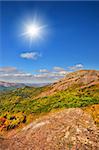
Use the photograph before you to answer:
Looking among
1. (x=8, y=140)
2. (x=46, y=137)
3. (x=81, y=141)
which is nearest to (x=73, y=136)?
(x=81, y=141)

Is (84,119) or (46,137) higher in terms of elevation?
(84,119)

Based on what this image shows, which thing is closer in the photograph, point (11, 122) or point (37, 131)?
point (37, 131)

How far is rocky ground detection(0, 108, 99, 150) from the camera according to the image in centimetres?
2167

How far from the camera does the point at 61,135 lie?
23.4 m

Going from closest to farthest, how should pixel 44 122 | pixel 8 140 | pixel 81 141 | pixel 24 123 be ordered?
pixel 81 141 < pixel 8 140 < pixel 44 122 < pixel 24 123

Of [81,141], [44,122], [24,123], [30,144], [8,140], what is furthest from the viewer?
[24,123]

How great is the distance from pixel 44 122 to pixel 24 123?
23.2 ft

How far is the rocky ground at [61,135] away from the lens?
853 inches

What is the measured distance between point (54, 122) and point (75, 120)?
2932 mm

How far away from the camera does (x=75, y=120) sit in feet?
86.1

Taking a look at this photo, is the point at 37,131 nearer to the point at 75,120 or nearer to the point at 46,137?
the point at 46,137

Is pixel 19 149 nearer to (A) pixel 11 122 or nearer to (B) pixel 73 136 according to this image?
(B) pixel 73 136

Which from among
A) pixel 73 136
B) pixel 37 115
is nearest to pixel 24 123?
pixel 37 115

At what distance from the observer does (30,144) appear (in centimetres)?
2330
